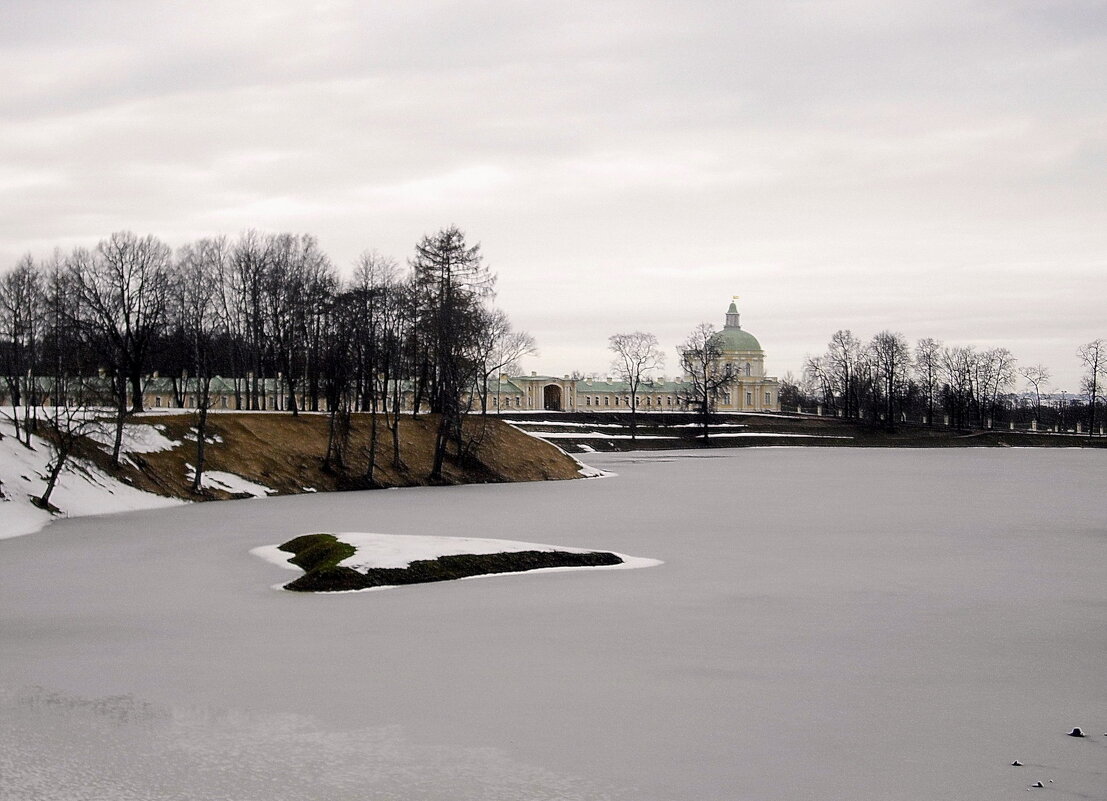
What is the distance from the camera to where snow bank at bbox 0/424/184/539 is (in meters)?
36.9

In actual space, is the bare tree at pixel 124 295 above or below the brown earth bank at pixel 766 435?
above

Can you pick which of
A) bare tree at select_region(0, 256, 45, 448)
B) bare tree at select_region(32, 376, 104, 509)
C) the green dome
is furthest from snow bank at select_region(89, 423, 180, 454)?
the green dome

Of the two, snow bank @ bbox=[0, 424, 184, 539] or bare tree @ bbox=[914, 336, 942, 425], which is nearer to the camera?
snow bank @ bbox=[0, 424, 184, 539]

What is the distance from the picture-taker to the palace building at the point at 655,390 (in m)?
158

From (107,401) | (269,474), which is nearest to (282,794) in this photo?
(107,401)

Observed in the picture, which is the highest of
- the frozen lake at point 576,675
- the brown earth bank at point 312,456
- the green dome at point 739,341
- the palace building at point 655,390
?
the green dome at point 739,341

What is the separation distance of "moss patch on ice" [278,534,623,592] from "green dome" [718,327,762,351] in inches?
5783

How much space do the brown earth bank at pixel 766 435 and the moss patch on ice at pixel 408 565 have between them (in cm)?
7873

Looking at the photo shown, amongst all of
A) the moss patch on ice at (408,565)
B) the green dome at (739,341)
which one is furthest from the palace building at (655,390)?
the moss patch on ice at (408,565)

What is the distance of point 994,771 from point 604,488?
46.1 meters

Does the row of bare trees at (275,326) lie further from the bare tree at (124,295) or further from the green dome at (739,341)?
the green dome at (739,341)

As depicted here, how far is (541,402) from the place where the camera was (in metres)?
160

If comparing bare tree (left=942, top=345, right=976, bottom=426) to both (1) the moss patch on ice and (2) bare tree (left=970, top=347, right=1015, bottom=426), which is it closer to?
(2) bare tree (left=970, top=347, right=1015, bottom=426)

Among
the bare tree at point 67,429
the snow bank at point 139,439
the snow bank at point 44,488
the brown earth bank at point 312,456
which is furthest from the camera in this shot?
the brown earth bank at point 312,456
